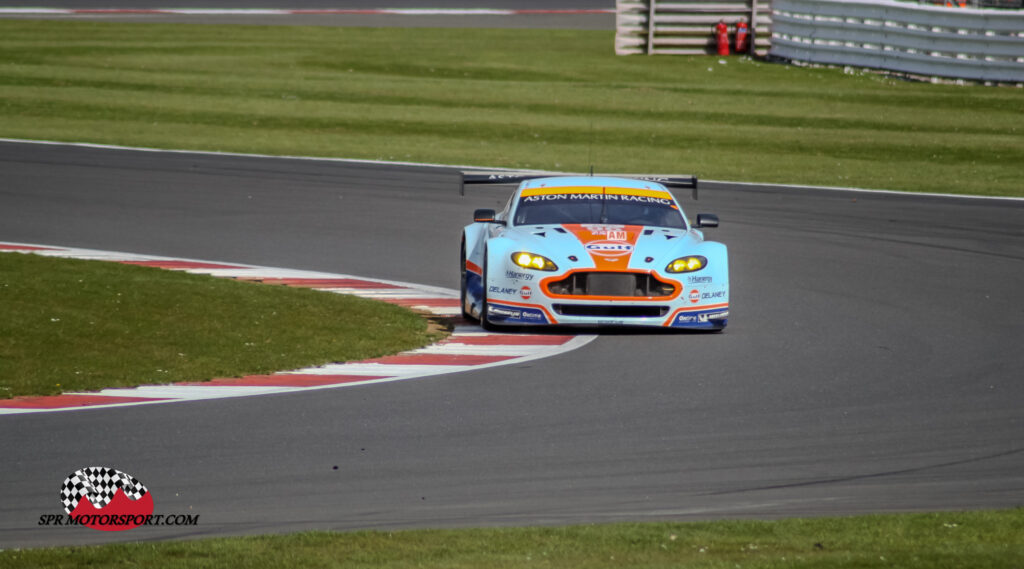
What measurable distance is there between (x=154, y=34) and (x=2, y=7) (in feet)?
28.7

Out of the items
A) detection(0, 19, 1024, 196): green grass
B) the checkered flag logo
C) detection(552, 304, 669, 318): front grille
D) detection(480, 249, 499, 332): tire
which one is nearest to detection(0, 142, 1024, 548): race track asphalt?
the checkered flag logo

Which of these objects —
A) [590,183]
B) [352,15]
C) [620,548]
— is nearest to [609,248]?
[590,183]

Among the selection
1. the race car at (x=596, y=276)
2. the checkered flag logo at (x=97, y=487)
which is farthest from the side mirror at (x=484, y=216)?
the checkered flag logo at (x=97, y=487)

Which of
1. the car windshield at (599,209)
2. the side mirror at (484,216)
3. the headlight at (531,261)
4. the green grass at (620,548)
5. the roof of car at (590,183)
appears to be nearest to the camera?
the green grass at (620,548)

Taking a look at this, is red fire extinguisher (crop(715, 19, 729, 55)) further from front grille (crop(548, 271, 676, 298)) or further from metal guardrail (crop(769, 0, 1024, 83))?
front grille (crop(548, 271, 676, 298))

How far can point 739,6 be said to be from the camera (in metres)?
35.9

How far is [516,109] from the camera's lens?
94.0ft

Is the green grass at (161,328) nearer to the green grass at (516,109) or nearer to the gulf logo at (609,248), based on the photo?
the gulf logo at (609,248)

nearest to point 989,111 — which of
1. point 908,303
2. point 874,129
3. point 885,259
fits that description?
point 874,129

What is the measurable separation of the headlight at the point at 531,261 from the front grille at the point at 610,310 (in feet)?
1.08

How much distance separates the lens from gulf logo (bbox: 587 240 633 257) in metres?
12.2

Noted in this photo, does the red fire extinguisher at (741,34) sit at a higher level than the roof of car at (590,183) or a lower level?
lower

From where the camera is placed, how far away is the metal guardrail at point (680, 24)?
35750mm

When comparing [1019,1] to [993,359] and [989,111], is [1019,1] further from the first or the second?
[993,359]
